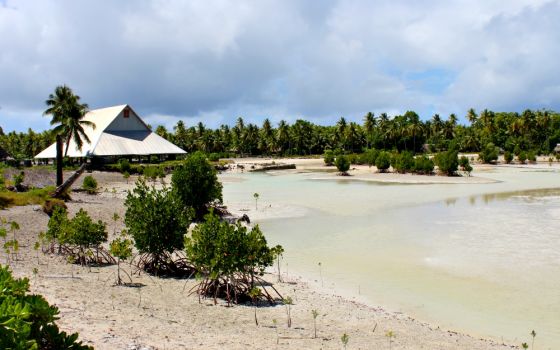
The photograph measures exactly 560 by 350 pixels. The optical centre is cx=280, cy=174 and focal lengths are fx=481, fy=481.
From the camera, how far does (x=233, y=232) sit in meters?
14.3

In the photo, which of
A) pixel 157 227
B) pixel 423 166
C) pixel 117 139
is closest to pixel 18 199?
pixel 157 227

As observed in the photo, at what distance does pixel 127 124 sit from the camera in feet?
294

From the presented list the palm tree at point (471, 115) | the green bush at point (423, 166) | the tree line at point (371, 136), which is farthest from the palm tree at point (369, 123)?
the green bush at point (423, 166)

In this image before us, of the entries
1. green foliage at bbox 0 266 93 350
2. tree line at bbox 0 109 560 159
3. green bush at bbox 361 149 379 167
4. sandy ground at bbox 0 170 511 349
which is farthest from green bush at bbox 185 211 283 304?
tree line at bbox 0 109 560 159

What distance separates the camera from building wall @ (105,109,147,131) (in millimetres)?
87750

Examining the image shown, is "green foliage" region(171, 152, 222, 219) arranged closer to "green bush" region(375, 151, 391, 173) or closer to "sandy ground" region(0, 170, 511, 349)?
"sandy ground" region(0, 170, 511, 349)

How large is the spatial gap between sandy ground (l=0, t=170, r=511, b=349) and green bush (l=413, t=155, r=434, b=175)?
200 feet

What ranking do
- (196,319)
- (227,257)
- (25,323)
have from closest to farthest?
(25,323) → (196,319) → (227,257)

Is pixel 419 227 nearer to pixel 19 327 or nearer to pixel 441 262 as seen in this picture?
pixel 441 262

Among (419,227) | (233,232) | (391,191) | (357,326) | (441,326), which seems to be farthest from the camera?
(391,191)

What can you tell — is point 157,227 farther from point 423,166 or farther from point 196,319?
point 423,166

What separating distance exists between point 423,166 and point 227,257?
64.6 m

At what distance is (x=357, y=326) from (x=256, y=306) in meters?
3.01

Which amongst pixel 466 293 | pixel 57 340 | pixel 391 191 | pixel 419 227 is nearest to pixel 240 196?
pixel 391 191
